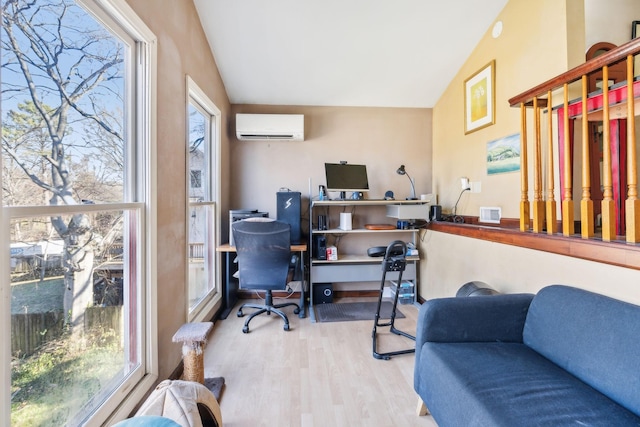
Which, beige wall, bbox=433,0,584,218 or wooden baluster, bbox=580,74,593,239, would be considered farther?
beige wall, bbox=433,0,584,218

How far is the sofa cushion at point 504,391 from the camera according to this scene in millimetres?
913

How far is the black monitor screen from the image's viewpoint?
311 centimetres

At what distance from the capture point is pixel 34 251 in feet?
3.17

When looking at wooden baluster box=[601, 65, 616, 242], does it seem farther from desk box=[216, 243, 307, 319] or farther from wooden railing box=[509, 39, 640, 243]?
desk box=[216, 243, 307, 319]

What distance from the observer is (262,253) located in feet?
Result: 8.13

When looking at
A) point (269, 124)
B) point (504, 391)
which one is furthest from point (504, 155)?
point (269, 124)

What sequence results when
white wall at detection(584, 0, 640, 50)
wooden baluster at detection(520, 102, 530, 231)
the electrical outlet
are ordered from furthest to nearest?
the electrical outlet, white wall at detection(584, 0, 640, 50), wooden baluster at detection(520, 102, 530, 231)

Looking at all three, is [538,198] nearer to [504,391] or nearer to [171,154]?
[504,391]

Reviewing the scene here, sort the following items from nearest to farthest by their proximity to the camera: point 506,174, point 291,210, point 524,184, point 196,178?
1. point 524,184
2. point 506,174
3. point 196,178
4. point 291,210

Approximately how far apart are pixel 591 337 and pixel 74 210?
2.20 metres

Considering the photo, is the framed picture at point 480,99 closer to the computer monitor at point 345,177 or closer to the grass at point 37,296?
the computer monitor at point 345,177

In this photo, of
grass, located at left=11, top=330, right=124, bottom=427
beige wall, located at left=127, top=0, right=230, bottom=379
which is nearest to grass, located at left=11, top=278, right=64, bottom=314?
grass, located at left=11, top=330, right=124, bottom=427

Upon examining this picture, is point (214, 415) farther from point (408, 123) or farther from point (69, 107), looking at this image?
point (408, 123)

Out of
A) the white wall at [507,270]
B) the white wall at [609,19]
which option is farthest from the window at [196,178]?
the white wall at [609,19]
